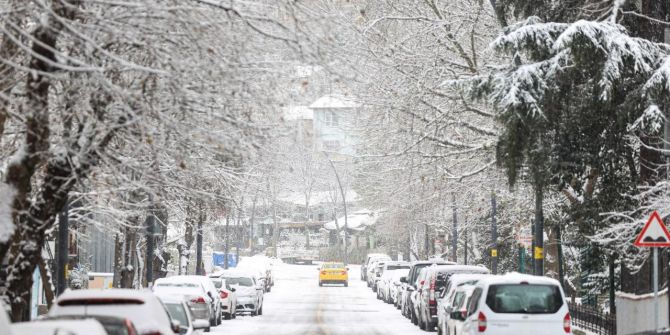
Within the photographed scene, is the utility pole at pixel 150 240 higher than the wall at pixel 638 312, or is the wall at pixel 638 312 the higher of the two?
the utility pole at pixel 150 240

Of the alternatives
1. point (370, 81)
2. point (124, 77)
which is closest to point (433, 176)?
point (370, 81)

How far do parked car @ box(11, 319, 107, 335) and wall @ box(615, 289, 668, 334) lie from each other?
1405 cm

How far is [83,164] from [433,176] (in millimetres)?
22216

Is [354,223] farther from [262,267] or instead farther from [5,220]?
[5,220]

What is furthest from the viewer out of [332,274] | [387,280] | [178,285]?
[332,274]

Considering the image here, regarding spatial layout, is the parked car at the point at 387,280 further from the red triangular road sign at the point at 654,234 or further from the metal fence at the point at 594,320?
the red triangular road sign at the point at 654,234

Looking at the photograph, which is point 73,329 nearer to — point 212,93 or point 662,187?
point 212,93

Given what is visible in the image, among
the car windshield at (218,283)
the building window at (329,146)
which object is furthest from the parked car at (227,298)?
the building window at (329,146)

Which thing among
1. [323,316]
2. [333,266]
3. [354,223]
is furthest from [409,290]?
[354,223]

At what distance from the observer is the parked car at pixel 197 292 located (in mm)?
29328

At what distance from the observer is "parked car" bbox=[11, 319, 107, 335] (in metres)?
8.89

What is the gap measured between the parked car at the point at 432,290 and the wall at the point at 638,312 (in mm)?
6668

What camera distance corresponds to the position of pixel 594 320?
88.4 ft

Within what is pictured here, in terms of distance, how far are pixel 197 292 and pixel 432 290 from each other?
6.17 meters
